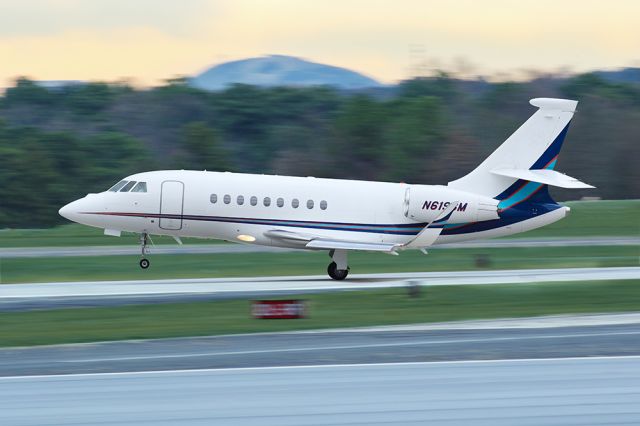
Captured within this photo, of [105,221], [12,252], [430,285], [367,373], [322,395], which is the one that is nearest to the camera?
[322,395]

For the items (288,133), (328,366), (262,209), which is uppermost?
(288,133)

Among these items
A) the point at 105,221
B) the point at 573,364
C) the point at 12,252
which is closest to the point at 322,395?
the point at 573,364

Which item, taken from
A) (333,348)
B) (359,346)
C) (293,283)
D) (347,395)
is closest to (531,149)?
(293,283)

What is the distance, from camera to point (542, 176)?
3444 cm

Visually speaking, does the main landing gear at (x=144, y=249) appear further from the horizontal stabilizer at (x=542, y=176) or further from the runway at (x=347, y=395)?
the runway at (x=347, y=395)

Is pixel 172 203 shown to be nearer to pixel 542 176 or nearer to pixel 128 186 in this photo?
pixel 128 186

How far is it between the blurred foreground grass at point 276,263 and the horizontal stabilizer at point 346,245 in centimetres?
494

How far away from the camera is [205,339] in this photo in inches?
839

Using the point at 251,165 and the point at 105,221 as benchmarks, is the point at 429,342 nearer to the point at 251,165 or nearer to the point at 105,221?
the point at 105,221

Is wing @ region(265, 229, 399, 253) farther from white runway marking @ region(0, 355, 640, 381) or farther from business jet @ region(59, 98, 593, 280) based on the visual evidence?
white runway marking @ region(0, 355, 640, 381)

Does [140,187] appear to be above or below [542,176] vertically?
below

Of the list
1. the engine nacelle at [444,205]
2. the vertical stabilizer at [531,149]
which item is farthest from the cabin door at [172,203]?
the vertical stabilizer at [531,149]

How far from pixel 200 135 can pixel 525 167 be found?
159 feet

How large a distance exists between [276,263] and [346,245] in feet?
28.9
